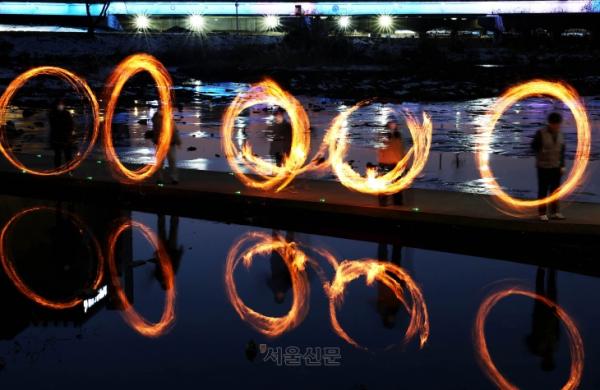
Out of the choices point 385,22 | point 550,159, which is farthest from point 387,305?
point 385,22

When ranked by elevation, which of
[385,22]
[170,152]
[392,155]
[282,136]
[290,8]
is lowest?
[170,152]

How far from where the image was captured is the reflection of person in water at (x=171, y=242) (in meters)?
11.5

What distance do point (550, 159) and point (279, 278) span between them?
499 centimetres

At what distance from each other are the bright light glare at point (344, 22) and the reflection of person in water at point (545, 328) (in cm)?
7725

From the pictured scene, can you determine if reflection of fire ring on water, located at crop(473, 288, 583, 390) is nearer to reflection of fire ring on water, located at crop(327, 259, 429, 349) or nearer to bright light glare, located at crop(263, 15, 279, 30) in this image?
reflection of fire ring on water, located at crop(327, 259, 429, 349)

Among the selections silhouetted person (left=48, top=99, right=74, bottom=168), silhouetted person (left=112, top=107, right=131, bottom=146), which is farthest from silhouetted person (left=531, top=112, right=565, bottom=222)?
silhouetted person (left=112, top=107, right=131, bottom=146)

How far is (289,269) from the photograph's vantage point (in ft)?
37.7

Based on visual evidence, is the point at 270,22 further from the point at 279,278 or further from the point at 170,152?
the point at 279,278

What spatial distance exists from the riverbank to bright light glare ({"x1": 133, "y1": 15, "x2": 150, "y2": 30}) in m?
6.03

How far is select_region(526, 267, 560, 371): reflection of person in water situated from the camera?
8158 millimetres

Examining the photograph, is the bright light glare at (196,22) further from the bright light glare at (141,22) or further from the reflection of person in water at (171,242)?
the reflection of person in water at (171,242)

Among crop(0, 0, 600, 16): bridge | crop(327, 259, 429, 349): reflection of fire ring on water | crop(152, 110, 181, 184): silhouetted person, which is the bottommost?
crop(327, 259, 429, 349): reflection of fire ring on water

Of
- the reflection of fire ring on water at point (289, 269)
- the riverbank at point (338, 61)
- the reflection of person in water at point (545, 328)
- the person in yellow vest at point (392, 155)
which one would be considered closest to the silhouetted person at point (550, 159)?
the person in yellow vest at point (392, 155)

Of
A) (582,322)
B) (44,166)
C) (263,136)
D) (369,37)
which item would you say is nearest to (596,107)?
(263,136)
